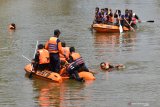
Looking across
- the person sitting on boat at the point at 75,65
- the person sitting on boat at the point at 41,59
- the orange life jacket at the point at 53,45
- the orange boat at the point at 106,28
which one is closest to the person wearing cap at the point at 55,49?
the orange life jacket at the point at 53,45

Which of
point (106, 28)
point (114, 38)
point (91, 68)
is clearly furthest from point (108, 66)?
point (106, 28)

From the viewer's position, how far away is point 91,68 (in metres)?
18.0

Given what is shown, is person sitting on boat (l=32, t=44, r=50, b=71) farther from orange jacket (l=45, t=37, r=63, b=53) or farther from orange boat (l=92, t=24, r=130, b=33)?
orange boat (l=92, t=24, r=130, b=33)

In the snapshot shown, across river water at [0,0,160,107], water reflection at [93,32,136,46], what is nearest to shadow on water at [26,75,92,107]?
river water at [0,0,160,107]

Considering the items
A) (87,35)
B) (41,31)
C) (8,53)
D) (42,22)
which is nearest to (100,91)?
(8,53)

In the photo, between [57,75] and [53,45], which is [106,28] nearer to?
[53,45]

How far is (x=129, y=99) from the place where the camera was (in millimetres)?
13305

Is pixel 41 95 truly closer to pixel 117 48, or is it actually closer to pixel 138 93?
pixel 138 93

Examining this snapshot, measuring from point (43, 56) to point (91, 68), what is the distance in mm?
2824

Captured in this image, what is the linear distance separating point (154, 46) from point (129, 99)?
10.5 metres

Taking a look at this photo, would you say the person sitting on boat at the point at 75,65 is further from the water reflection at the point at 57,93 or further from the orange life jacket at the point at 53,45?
the orange life jacket at the point at 53,45

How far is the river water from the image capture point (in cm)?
1339

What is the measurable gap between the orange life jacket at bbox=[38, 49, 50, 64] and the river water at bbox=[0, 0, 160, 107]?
643mm

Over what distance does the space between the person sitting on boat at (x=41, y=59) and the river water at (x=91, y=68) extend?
0.46m
